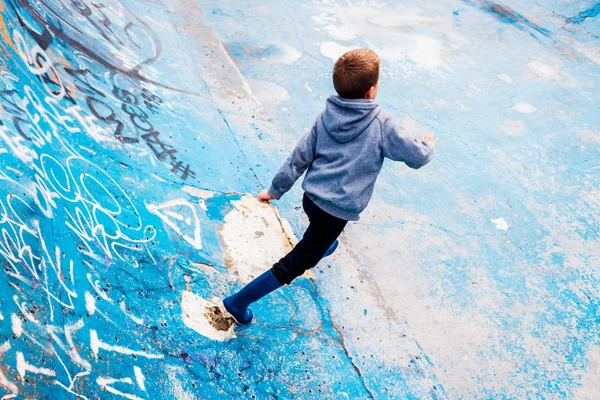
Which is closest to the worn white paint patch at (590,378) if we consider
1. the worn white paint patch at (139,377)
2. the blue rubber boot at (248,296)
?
the blue rubber boot at (248,296)

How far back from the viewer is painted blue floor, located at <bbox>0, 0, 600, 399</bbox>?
2.20 meters

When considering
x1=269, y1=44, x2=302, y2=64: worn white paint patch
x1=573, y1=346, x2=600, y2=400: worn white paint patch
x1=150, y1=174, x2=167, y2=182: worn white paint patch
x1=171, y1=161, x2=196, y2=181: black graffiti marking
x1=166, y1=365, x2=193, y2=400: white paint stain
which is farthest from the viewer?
x1=269, y1=44, x2=302, y2=64: worn white paint patch

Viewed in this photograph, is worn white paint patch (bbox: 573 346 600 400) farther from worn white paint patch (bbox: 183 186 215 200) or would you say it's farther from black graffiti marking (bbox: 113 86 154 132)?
black graffiti marking (bbox: 113 86 154 132)

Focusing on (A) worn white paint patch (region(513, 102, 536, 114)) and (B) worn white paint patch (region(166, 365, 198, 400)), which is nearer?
(B) worn white paint patch (region(166, 365, 198, 400))

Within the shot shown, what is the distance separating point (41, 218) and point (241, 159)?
5.36 ft

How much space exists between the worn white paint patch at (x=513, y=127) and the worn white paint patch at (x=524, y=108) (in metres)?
0.23

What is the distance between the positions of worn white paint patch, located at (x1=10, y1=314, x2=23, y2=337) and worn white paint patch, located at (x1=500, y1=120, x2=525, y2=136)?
166 inches

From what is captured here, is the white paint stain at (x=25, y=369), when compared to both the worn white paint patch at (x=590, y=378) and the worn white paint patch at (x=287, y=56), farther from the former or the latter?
the worn white paint patch at (x=287, y=56)

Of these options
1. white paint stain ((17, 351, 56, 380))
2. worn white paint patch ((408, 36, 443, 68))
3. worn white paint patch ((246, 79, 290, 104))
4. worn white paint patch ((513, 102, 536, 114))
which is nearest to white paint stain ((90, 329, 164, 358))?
white paint stain ((17, 351, 56, 380))

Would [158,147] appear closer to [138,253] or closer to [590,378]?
[138,253]

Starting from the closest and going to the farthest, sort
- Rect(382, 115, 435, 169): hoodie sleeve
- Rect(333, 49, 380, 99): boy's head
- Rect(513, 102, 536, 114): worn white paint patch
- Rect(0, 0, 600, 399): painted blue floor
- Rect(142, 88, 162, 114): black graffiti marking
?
1. Rect(333, 49, 380, 99): boy's head
2. Rect(382, 115, 435, 169): hoodie sleeve
3. Rect(0, 0, 600, 399): painted blue floor
4. Rect(142, 88, 162, 114): black graffiti marking
5. Rect(513, 102, 536, 114): worn white paint patch

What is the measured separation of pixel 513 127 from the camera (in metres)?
4.54

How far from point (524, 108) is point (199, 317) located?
159 inches

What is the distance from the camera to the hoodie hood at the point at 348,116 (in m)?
1.95
